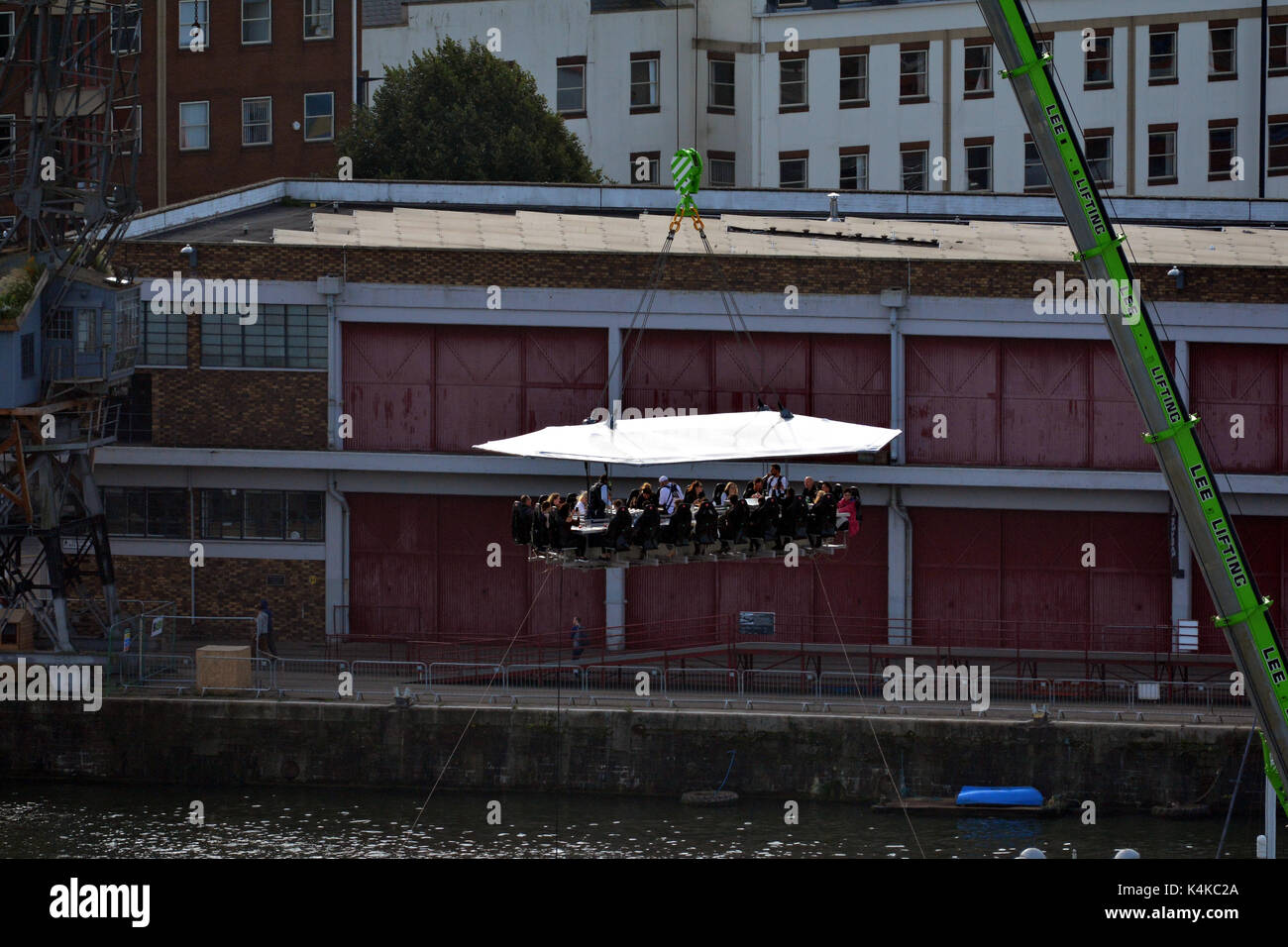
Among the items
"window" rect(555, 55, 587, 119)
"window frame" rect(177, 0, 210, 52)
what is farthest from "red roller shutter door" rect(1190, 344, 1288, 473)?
"window frame" rect(177, 0, 210, 52)

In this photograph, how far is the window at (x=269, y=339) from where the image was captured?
53656 millimetres

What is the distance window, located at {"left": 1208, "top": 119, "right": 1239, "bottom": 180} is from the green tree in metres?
23.4

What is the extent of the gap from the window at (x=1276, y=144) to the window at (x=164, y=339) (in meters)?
43.8

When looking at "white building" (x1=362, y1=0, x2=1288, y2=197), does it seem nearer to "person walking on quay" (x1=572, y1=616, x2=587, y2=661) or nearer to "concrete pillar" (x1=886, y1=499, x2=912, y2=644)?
"concrete pillar" (x1=886, y1=499, x2=912, y2=644)

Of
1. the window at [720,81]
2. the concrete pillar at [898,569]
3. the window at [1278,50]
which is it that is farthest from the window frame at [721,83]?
the concrete pillar at [898,569]

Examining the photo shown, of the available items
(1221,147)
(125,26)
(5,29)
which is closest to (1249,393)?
(125,26)

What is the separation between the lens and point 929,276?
171 feet

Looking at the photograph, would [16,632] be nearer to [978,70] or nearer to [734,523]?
[734,523]

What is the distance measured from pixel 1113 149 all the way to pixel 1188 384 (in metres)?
30.8

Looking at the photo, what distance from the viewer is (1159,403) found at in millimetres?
26578

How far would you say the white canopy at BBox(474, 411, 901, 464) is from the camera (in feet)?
117

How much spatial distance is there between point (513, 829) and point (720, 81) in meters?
47.3

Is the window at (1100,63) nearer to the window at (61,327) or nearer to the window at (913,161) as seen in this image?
the window at (913,161)
